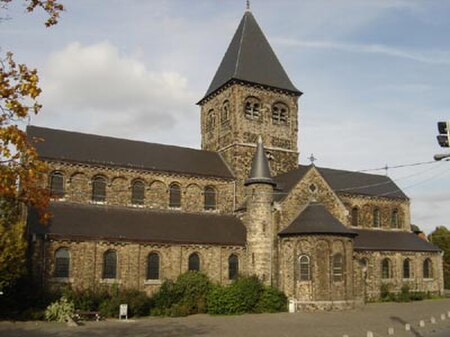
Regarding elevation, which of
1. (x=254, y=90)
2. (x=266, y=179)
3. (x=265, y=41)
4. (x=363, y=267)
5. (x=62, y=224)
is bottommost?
(x=363, y=267)

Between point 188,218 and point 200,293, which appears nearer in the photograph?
point 200,293

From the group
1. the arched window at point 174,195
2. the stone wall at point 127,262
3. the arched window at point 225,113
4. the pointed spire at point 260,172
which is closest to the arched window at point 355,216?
the pointed spire at point 260,172

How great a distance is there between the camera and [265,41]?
1842 inches

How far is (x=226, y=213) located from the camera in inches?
1551

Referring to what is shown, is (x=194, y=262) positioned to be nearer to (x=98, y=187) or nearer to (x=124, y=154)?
(x=98, y=187)

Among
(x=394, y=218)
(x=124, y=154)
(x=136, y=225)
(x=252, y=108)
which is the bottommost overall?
(x=136, y=225)

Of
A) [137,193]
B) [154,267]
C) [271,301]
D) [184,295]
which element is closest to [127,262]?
[154,267]

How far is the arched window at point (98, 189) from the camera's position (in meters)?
35.7

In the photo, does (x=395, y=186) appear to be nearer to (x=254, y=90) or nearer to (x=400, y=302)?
(x=400, y=302)

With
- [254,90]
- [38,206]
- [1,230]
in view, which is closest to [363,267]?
[254,90]

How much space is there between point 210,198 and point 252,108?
8.75 meters

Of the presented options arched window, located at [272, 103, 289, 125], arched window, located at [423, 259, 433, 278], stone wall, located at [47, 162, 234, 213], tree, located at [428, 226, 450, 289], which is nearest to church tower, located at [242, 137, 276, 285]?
stone wall, located at [47, 162, 234, 213]

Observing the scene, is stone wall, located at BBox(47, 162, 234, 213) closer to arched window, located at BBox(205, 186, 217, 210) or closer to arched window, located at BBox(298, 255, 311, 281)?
arched window, located at BBox(205, 186, 217, 210)

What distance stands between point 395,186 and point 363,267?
1547 centimetres
